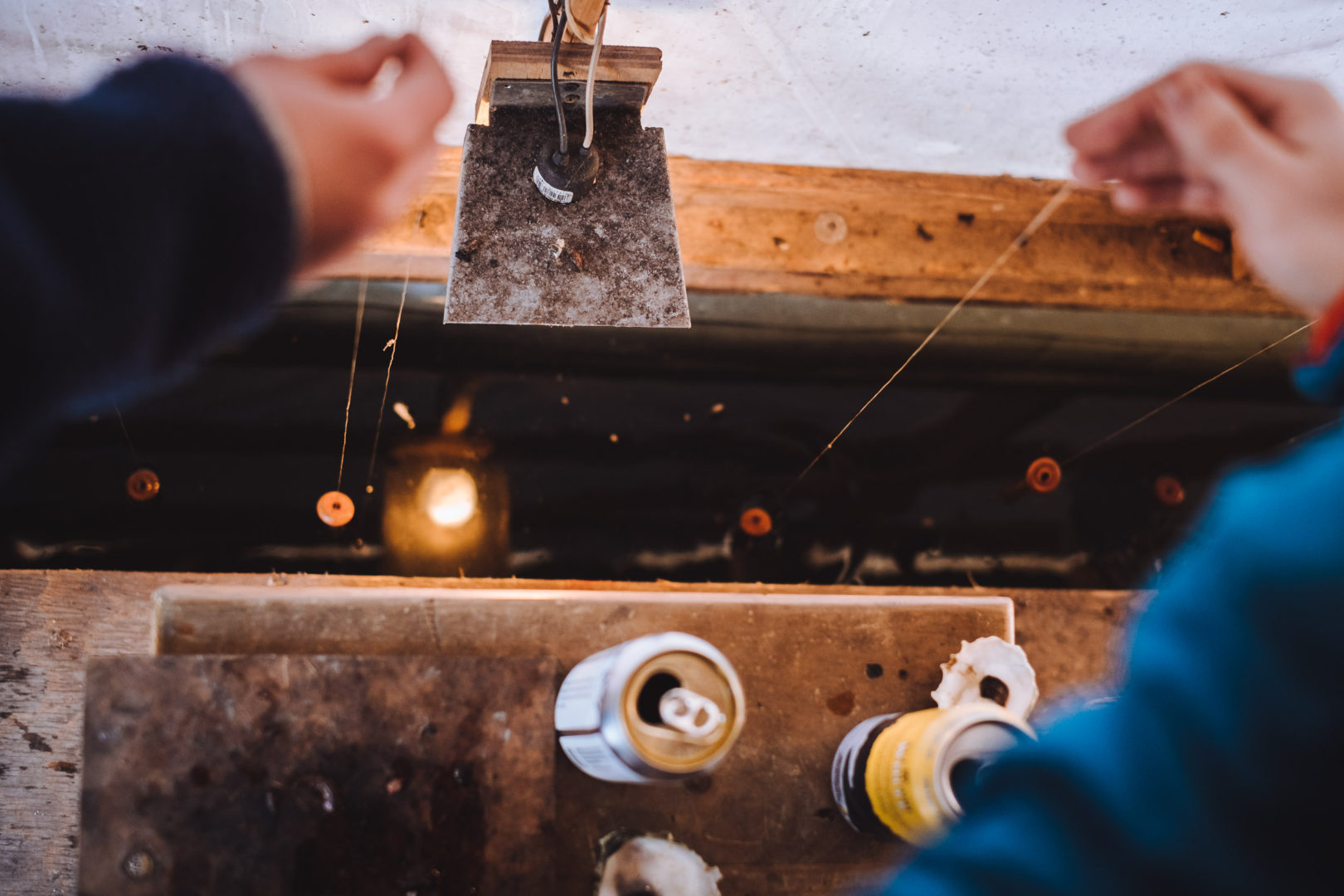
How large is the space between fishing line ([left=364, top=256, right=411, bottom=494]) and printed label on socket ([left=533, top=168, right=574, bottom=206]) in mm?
1902

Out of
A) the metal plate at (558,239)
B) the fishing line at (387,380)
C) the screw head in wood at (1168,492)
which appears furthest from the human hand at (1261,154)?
the screw head in wood at (1168,492)

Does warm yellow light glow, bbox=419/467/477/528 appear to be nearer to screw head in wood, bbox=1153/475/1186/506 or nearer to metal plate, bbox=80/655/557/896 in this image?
metal plate, bbox=80/655/557/896

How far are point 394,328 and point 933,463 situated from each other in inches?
108

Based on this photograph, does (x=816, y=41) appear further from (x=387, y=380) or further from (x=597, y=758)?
(x=387, y=380)

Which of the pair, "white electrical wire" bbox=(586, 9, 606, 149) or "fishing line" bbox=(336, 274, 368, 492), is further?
"fishing line" bbox=(336, 274, 368, 492)

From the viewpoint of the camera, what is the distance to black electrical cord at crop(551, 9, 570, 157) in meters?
1.29

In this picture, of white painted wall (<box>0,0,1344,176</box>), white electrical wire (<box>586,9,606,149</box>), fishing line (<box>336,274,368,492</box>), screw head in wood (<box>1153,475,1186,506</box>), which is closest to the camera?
white electrical wire (<box>586,9,606,149</box>)

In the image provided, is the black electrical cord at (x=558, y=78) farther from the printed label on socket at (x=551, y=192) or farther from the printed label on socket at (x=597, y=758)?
the printed label on socket at (x=597, y=758)

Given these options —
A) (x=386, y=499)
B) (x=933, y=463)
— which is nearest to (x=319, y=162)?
(x=386, y=499)

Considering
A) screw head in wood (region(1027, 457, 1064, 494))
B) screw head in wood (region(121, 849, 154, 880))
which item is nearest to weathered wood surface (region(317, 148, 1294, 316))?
screw head in wood (region(1027, 457, 1064, 494))

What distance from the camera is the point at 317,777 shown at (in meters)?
1.44

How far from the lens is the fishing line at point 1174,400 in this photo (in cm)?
350

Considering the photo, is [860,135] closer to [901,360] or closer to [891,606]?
[901,360]

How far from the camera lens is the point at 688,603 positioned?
70.4 inches
